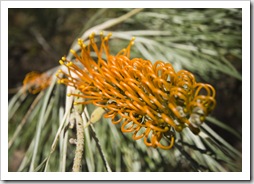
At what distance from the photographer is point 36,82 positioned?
0.95 metres

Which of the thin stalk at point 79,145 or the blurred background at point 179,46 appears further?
the blurred background at point 179,46

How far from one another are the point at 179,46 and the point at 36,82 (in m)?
0.36

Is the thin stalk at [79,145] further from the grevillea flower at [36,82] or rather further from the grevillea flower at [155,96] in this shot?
the grevillea flower at [36,82]

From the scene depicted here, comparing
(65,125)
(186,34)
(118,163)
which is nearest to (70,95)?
(65,125)

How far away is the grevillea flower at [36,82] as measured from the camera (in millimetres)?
933

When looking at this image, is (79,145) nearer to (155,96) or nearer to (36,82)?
(155,96)

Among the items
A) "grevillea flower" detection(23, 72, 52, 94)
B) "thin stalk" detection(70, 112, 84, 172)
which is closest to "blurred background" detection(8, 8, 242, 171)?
"grevillea flower" detection(23, 72, 52, 94)

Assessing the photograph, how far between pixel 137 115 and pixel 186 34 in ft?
1.12

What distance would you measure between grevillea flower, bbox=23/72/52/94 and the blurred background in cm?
2

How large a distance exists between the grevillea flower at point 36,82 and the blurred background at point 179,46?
0.7 inches

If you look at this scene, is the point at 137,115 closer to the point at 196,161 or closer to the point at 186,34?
the point at 196,161

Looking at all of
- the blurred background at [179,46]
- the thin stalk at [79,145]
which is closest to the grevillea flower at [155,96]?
the thin stalk at [79,145]

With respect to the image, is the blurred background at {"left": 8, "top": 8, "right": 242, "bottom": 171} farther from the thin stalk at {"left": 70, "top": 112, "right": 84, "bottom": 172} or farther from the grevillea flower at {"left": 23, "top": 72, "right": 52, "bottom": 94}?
the thin stalk at {"left": 70, "top": 112, "right": 84, "bottom": 172}

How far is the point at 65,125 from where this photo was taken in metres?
0.76
